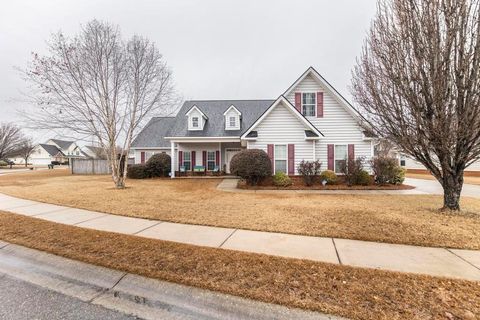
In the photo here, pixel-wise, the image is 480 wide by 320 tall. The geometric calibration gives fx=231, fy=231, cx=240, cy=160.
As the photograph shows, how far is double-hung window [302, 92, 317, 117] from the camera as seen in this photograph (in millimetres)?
15648

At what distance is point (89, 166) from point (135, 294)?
28684 mm

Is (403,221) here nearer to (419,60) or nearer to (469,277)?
(469,277)

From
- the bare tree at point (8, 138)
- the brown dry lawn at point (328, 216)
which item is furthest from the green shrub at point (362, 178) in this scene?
the bare tree at point (8, 138)

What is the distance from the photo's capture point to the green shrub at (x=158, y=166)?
19750 mm

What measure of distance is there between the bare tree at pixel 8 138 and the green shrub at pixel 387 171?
190ft

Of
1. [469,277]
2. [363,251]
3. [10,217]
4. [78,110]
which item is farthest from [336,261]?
[78,110]

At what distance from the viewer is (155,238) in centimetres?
495

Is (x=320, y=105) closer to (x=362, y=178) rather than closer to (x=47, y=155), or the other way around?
(x=362, y=178)

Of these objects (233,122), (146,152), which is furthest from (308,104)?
(146,152)

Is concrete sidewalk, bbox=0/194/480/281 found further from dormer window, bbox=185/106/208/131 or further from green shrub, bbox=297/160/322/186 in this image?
dormer window, bbox=185/106/208/131

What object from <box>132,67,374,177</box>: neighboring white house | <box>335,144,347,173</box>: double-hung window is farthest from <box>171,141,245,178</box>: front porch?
<box>335,144,347,173</box>: double-hung window

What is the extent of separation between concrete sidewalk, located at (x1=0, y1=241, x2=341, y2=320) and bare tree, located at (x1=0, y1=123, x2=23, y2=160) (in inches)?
2170

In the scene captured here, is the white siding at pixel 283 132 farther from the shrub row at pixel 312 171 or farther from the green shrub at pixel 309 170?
the shrub row at pixel 312 171

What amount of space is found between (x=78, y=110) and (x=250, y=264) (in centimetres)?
1404
